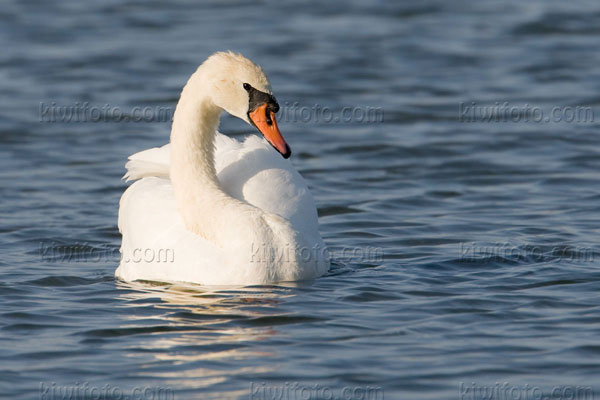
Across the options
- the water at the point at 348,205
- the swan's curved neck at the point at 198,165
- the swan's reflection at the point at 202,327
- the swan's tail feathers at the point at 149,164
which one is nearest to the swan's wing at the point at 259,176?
the swan's tail feathers at the point at 149,164

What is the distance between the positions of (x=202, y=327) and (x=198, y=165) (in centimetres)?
178

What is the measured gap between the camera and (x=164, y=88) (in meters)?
18.0

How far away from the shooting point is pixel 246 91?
9.17 metres

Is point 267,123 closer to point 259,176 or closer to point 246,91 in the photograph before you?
point 246,91

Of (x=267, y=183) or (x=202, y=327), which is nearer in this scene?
(x=202, y=327)

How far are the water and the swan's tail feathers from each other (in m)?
0.87

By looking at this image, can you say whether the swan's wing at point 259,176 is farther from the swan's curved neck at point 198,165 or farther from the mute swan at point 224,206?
the swan's curved neck at point 198,165

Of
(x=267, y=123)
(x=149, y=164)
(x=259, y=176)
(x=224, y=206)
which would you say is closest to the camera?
(x=267, y=123)

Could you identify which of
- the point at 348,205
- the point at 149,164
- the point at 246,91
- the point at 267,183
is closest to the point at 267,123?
the point at 246,91

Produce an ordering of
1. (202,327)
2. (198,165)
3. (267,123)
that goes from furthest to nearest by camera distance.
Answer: (198,165) < (267,123) < (202,327)

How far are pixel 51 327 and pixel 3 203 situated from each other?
440 centimetres

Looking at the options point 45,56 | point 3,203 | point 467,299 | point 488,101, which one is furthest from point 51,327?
point 45,56

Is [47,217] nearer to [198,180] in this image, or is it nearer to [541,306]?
[198,180]

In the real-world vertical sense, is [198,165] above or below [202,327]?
above
